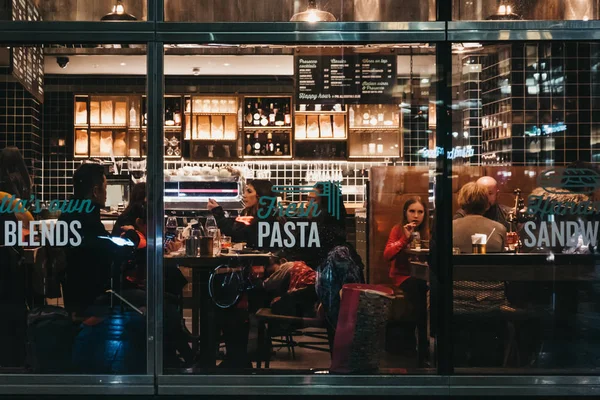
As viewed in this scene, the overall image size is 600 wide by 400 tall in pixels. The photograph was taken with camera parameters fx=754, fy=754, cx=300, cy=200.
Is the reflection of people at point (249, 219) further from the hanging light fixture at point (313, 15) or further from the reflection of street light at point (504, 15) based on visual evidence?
the reflection of street light at point (504, 15)

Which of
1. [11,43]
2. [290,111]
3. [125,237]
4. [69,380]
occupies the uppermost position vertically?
[11,43]

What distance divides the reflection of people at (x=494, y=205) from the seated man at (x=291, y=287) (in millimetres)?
1297

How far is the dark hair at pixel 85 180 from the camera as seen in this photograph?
5062mm

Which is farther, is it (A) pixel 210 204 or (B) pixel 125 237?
(A) pixel 210 204

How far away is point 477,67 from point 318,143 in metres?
1.37

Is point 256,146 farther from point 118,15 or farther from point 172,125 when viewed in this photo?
point 118,15

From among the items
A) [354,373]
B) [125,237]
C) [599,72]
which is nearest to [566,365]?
[354,373]

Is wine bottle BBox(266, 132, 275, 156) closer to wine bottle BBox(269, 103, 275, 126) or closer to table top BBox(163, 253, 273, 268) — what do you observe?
wine bottle BBox(269, 103, 275, 126)

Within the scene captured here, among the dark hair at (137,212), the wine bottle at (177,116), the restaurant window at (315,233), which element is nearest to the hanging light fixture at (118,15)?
the restaurant window at (315,233)

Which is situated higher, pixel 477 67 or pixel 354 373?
pixel 477 67

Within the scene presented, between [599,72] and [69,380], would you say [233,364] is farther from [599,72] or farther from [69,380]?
[599,72]

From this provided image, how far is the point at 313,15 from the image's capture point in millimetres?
5113

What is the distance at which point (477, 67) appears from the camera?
201 inches

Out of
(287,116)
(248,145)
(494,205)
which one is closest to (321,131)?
(287,116)
